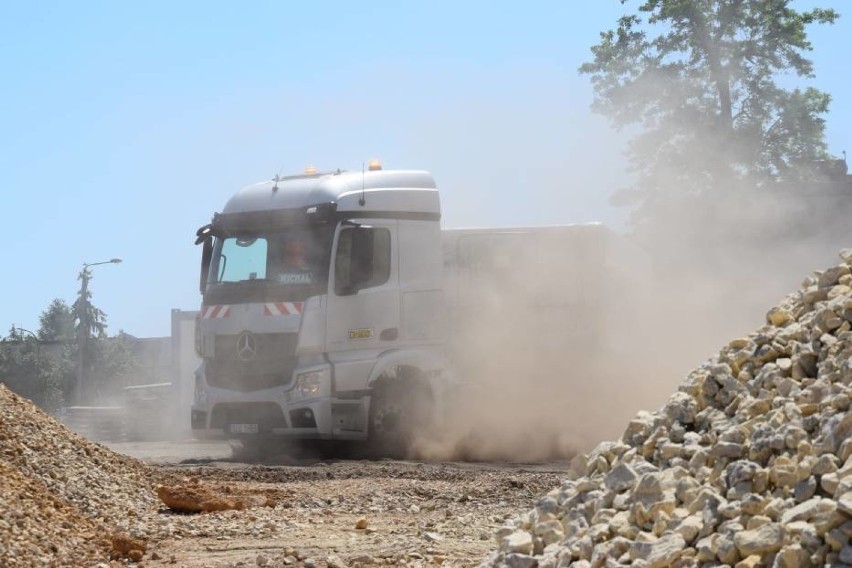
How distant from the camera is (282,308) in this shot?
1573 cm

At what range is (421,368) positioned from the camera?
16.0m

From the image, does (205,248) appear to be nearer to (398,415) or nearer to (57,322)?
(398,415)

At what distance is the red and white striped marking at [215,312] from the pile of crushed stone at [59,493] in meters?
4.11

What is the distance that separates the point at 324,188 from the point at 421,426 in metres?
3.51

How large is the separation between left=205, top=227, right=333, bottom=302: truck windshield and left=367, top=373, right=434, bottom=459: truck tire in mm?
1679

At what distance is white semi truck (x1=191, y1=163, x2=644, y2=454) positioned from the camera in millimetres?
15625

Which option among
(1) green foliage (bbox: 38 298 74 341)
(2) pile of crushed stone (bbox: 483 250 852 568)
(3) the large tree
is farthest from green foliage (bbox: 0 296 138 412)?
(2) pile of crushed stone (bbox: 483 250 852 568)

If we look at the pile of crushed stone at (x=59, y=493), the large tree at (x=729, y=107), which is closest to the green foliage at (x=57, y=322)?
the large tree at (x=729, y=107)

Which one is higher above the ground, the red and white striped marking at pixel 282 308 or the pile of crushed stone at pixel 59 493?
the red and white striped marking at pixel 282 308

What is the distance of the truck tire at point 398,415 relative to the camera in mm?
15844

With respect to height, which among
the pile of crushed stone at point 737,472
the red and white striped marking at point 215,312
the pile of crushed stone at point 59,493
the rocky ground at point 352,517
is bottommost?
the rocky ground at point 352,517

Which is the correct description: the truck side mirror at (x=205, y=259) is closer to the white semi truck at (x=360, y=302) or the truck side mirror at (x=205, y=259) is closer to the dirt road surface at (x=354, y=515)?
the white semi truck at (x=360, y=302)

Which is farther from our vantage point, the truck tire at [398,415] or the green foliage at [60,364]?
the green foliage at [60,364]

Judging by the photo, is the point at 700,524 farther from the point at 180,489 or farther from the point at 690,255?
the point at 690,255
